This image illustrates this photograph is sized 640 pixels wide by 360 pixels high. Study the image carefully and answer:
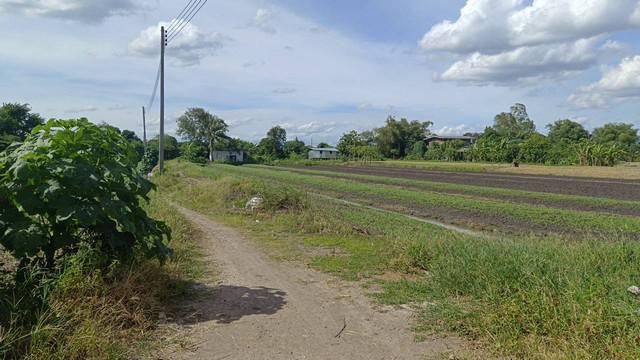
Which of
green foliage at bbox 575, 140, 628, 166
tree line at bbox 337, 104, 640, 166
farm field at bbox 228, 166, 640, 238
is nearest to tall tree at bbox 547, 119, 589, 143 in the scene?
tree line at bbox 337, 104, 640, 166

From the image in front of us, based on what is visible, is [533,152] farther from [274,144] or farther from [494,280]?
[494,280]

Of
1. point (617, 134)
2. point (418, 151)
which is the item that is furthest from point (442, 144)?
point (617, 134)

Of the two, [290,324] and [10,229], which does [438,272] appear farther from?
[10,229]

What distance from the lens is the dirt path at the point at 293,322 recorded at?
4406mm

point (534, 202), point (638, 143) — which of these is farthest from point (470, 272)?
point (638, 143)

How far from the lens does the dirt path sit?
14.5ft

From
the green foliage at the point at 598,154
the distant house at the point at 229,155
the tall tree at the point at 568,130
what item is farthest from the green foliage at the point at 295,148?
the green foliage at the point at 598,154

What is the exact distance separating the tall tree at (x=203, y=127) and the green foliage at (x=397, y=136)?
31690 millimetres

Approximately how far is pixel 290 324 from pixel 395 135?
97.0 metres

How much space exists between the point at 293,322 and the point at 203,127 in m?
101

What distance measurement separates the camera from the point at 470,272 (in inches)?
222

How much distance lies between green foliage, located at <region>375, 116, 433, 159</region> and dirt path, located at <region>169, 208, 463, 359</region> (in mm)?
94133

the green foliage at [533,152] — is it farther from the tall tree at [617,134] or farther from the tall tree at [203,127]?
the tall tree at [203,127]

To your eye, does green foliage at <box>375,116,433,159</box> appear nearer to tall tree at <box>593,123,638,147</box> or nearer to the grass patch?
tall tree at <box>593,123,638,147</box>
